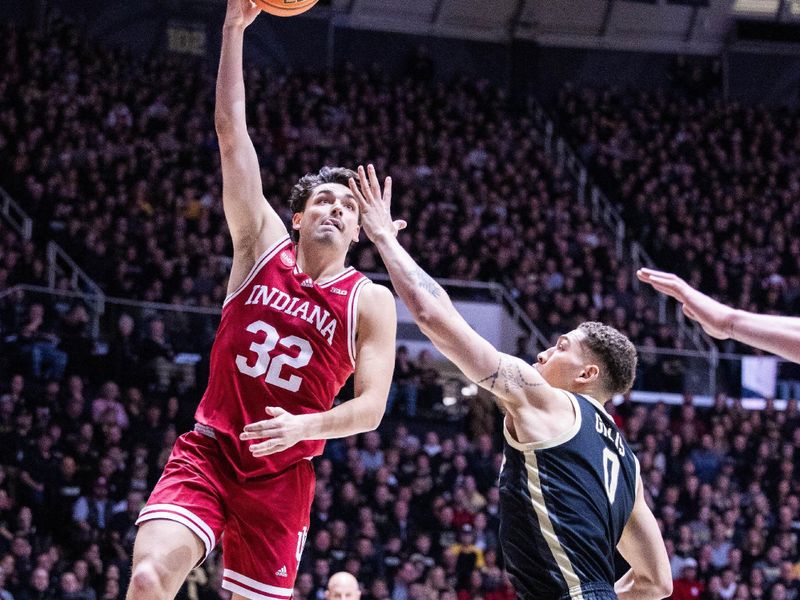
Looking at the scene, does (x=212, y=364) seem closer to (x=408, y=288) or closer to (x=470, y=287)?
(x=408, y=288)

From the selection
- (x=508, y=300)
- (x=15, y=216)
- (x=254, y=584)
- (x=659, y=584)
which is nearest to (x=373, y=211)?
(x=254, y=584)

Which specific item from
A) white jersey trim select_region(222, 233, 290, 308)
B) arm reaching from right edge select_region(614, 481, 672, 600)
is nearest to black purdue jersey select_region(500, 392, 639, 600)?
arm reaching from right edge select_region(614, 481, 672, 600)

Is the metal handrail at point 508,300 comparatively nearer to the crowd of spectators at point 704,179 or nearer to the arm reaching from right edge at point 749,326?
the crowd of spectators at point 704,179

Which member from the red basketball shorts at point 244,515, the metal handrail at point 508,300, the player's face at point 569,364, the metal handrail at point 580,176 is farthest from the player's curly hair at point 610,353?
the metal handrail at point 580,176

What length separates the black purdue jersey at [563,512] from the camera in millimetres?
4395

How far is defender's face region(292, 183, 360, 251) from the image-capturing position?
5.56 meters

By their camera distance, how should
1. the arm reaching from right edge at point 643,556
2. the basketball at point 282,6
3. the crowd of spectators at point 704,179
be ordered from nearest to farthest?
1. the arm reaching from right edge at point 643,556
2. the basketball at point 282,6
3. the crowd of spectators at point 704,179

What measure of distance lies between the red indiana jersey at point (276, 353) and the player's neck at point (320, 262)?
0.31 feet

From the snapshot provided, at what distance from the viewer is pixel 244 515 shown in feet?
16.7

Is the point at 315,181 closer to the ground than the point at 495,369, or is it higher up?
higher up

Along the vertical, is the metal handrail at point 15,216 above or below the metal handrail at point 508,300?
above

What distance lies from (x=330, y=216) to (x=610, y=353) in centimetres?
161

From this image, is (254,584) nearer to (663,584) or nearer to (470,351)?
(470,351)

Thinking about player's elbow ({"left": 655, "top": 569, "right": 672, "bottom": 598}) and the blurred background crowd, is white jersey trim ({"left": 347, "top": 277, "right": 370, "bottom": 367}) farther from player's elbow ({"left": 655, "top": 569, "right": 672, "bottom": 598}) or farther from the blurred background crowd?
the blurred background crowd
